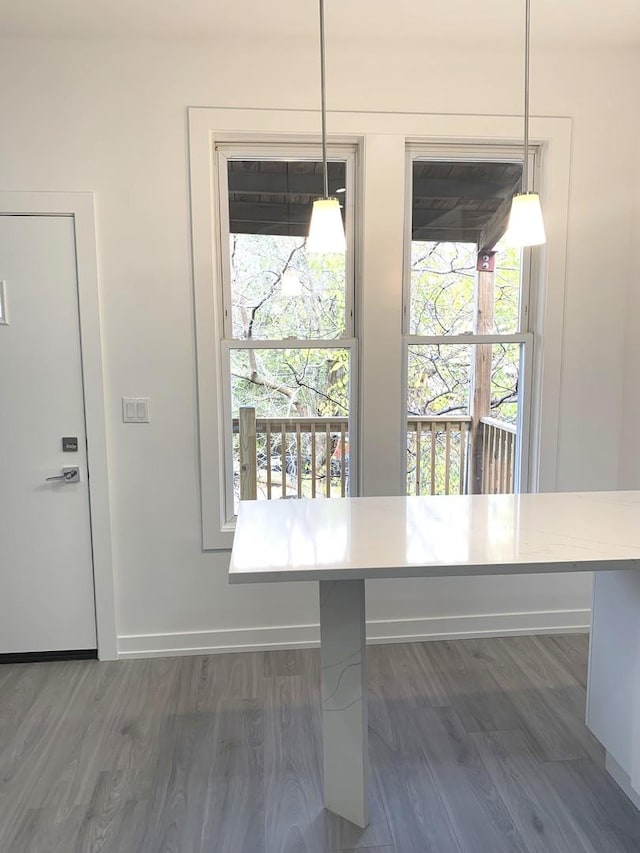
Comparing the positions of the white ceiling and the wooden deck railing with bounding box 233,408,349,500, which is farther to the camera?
the wooden deck railing with bounding box 233,408,349,500

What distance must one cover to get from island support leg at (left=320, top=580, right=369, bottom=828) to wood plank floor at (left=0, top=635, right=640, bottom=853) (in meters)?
0.25

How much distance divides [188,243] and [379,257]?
0.85 metres

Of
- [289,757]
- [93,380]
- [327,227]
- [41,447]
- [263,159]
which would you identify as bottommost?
[289,757]

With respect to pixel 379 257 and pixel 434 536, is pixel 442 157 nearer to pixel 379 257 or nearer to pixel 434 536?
pixel 379 257

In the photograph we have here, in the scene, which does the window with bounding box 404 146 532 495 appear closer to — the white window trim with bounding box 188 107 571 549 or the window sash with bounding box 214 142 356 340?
the white window trim with bounding box 188 107 571 549

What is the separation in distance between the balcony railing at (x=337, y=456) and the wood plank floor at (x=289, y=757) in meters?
0.78

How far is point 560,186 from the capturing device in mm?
2623

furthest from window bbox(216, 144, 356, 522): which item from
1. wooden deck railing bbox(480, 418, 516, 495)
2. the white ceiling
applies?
wooden deck railing bbox(480, 418, 516, 495)

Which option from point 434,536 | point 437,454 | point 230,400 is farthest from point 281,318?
point 434,536

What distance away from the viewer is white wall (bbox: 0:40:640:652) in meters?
2.41

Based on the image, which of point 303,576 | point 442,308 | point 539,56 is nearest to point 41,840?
point 303,576

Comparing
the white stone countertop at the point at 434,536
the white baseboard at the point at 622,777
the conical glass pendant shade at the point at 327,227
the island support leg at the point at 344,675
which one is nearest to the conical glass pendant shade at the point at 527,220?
the conical glass pendant shade at the point at 327,227

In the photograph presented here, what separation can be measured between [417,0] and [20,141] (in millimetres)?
1678

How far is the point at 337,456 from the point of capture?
2846mm
